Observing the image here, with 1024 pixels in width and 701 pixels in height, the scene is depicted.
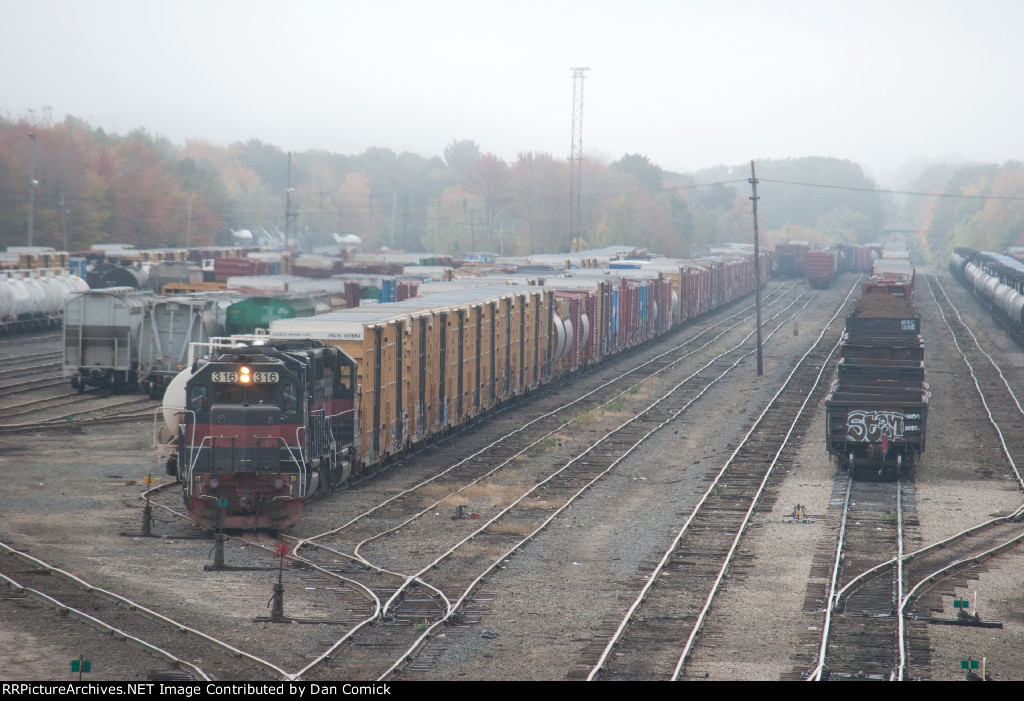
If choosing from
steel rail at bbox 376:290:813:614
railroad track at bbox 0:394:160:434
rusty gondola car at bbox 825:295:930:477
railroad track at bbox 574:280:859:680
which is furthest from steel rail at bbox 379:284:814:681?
railroad track at bbox 0:394:160:434

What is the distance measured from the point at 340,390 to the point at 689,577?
25.8 ft

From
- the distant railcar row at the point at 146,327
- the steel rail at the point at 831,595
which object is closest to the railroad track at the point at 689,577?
the steel rail at the point at 831,595

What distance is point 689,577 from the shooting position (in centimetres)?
1712

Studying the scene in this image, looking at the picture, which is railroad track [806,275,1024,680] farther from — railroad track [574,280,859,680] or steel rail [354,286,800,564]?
steel rail [354,286,800,564]

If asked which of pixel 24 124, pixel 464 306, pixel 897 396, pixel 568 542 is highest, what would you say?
pixel 24 124

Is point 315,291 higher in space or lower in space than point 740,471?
higher

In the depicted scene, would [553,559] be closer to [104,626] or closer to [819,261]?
[104,626]

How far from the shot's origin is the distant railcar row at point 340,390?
18.7m

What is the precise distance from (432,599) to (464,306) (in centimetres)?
1433

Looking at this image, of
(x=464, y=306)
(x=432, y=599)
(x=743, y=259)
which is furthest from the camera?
(x=743, y=259)

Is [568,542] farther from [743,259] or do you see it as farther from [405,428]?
[743,259]

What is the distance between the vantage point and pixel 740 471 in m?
26.1
